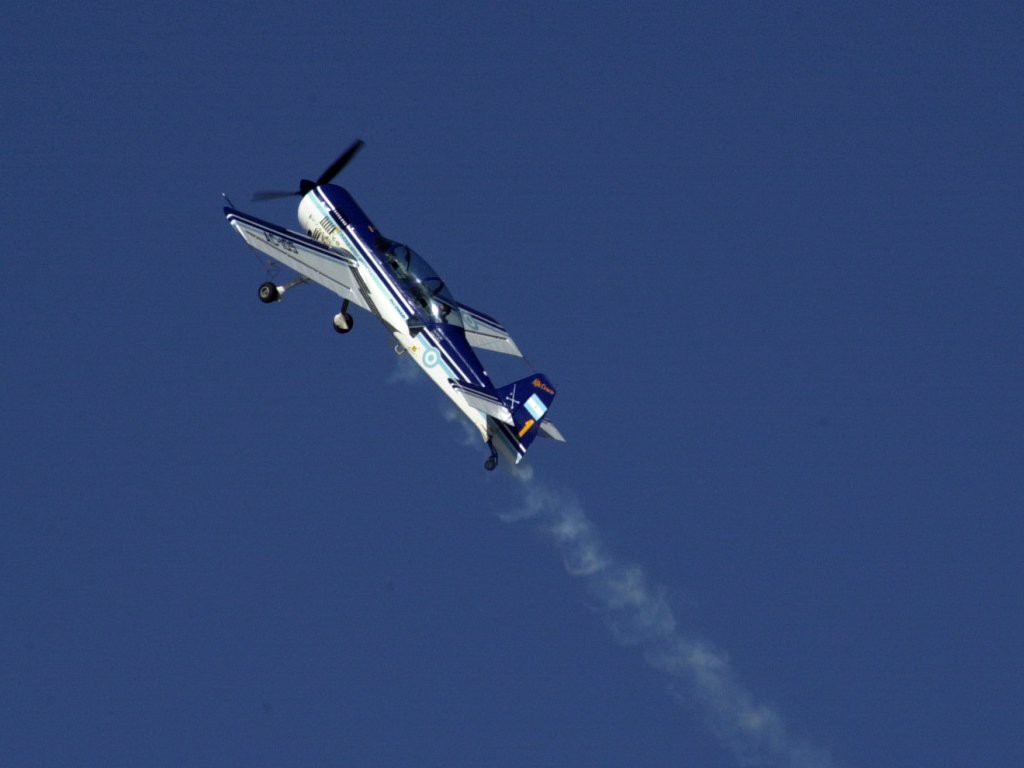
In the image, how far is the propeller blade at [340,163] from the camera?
4059 cm

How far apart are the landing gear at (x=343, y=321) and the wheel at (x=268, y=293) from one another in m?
1.40

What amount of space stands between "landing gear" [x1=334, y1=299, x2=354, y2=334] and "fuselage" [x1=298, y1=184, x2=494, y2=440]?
25.0 inches

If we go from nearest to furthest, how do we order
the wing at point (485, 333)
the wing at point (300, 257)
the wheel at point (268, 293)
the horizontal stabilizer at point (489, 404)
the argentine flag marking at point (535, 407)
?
the horizontal stabilizer at point (489, 404) → the argentine flag marking at point (535, 407) → the wing at point (300, 257) → the wheel at point (268, 293) → the wing at point (485, 333)

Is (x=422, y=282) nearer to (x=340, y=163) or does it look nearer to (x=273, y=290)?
(x=273, y=290)

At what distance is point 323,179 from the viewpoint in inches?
1597

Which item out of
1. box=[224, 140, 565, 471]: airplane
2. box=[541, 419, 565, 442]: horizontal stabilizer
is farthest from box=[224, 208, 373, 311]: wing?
box=[541, 419, 565, 442]: horizontal stabilizer

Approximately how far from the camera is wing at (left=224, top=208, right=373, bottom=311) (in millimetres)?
37312

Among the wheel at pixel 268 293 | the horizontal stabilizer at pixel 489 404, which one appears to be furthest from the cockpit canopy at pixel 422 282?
the wheel at pixel 268 293

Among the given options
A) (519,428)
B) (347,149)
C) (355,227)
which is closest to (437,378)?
(519,428)

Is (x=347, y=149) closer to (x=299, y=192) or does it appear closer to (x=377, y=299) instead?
(x=299, y=192)

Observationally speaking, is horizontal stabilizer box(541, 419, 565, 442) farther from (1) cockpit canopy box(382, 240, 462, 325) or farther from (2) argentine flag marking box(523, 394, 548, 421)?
(1) cockpit canopy box(382, 240, 462, 325)

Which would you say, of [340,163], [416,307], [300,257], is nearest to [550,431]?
[416,307]

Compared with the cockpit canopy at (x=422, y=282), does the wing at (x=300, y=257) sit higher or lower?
lower

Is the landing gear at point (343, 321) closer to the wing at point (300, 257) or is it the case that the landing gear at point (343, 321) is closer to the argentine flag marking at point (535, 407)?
the wing at point (300, 257)
